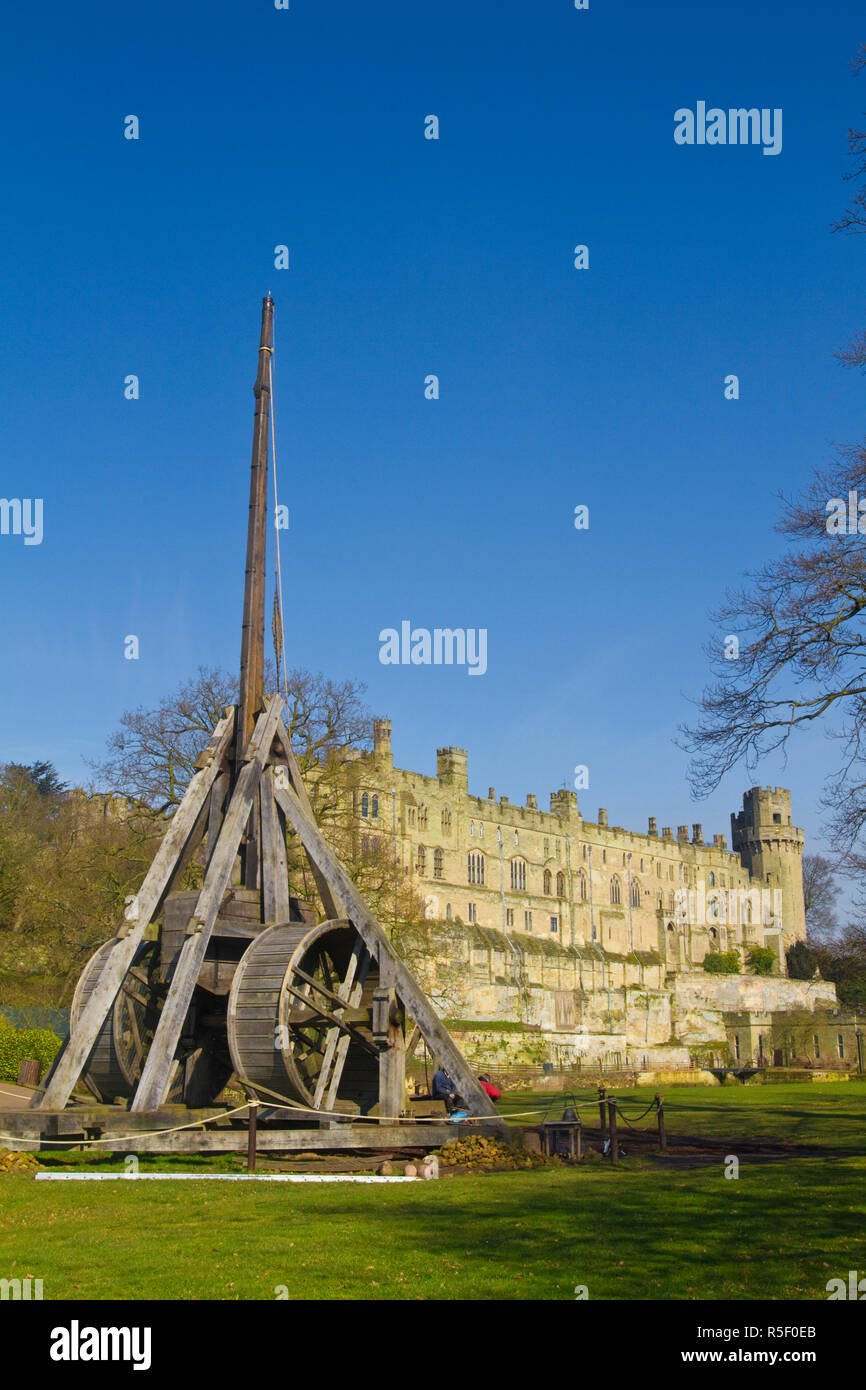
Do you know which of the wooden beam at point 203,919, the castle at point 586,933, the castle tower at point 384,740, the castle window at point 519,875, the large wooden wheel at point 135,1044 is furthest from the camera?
the castle window at point 519,875

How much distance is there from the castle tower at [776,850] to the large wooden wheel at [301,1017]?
91629mm

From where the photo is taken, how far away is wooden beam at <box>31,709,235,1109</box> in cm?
1333

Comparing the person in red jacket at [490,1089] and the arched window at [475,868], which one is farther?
the arched window at [475,868]

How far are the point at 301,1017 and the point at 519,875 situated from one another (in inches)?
2523

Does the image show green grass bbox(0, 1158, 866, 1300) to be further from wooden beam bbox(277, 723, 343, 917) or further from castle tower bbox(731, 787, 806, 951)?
castle tower bbox(731, 787, 806, 951)

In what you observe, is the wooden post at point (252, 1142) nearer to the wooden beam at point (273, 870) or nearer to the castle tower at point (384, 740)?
the wooden beam at point (273, 870)

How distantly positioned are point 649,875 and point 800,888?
2103cm

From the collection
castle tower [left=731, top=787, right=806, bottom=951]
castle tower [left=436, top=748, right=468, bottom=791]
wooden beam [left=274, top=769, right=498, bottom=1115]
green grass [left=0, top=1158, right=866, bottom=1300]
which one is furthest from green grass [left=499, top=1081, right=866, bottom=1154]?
castle tower [left=731, top=787, right=806, bottom=951]

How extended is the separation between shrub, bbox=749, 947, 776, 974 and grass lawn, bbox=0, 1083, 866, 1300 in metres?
84.0

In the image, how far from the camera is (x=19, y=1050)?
1053 inches

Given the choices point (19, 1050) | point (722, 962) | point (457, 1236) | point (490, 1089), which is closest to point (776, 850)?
point (722, 962)

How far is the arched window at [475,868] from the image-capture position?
73688mm

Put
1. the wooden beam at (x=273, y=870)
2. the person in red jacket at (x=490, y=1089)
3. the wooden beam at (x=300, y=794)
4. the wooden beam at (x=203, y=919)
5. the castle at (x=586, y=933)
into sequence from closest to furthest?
the wooden beam at (x=203, y=919) → the wooden beam at (x=273, y=870) → the wooden beam at (x=300, y=794) → the person in red jacket at (x=490, y=1089) → the castle at (x=586, y=933)

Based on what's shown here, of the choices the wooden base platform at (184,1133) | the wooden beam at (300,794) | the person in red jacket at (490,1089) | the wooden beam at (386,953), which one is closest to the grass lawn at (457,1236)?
the wooden base platform at (184,1133)
